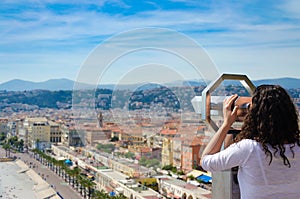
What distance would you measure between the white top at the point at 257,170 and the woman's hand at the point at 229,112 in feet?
0.10

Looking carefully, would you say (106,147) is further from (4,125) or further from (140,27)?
(4,125)

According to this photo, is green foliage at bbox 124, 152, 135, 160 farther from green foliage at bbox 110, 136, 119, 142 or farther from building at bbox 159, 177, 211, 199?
building at bbox 159, 177, 211, 199

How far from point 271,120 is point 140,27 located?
7.63 meters

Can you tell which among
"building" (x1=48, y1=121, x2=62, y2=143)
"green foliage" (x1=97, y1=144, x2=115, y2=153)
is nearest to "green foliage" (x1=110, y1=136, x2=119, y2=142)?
"green foliage" (x1=97, y1=144, x2=115, y2=153)

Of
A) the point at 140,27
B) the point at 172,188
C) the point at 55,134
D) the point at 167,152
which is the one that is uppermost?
the point at 140,27

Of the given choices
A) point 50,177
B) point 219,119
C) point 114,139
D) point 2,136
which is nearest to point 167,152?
point 114,139

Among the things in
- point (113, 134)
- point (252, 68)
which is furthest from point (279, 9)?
point (113, 134)

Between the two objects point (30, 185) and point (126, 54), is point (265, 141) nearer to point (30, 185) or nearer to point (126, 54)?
point (126, 54)

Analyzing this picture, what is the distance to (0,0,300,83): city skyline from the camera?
22.2 feet

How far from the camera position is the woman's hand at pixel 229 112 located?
446mm

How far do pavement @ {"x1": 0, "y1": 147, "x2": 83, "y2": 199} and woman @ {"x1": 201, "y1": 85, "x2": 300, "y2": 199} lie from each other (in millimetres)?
9135

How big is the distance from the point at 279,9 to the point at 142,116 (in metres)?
3.07

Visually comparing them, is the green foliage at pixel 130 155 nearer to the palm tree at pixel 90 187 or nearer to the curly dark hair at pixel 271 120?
the palm tree at pixel 90 187

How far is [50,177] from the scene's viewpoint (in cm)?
1143
